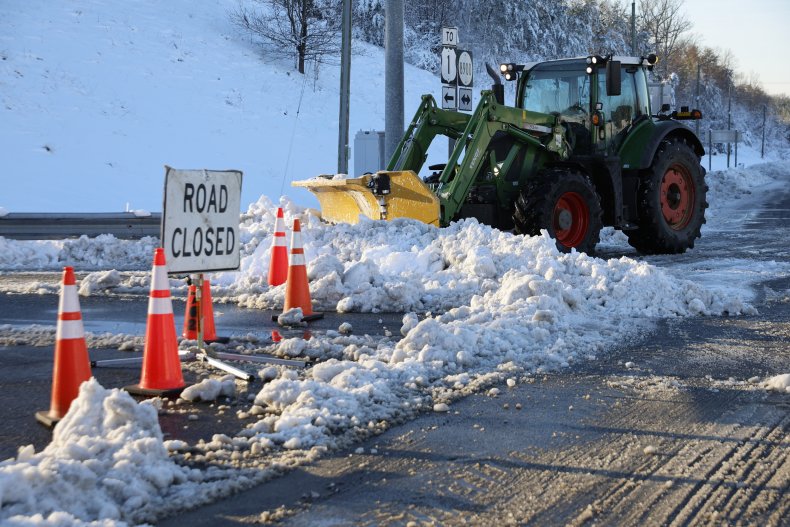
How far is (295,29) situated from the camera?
119ft

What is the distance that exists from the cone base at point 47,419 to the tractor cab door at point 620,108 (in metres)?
9.91

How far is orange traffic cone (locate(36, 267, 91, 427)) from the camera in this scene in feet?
17.4

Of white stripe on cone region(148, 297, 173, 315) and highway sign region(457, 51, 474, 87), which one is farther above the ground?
highway sign region(457, 51, 474, 87)

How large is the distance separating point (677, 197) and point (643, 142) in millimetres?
1455

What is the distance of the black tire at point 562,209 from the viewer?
12.2 meters

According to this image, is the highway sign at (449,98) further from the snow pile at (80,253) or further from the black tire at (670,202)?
the snow pile at (80,253)

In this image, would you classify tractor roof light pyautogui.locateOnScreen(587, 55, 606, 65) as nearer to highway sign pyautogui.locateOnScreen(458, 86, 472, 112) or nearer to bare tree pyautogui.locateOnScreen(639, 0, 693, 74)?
highway sign pyautogui.locateOnScreen(458, 86, 472, 112)

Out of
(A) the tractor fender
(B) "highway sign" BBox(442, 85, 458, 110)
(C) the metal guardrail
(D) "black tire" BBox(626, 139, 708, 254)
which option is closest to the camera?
(A) the tractor fender

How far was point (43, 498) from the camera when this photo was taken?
3619 millimetres

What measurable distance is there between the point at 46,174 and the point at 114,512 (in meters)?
21.9

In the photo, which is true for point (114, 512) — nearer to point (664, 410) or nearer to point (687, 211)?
point (664, 410)

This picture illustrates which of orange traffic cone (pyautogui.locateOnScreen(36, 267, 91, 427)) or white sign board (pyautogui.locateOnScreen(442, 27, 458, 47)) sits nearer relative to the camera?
orange traffic cone (pyautogui.locateOnScreen(36, 267, 91, 427))

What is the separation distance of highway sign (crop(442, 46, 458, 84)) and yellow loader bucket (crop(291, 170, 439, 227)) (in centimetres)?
334

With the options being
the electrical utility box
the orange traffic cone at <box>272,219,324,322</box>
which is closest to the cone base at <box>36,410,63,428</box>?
the orange traffic cone at <box>272,219,324,322</box>
